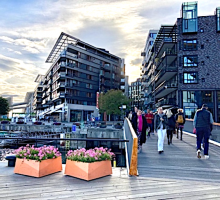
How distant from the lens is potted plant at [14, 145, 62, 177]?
22.0 ft

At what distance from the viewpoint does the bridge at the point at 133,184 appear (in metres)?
5.15

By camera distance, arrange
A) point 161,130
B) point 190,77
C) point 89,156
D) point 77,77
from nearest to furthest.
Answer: point 89,156 → point 161,130 → point 190,77 → point 77,77

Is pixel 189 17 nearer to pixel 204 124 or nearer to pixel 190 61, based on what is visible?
pixel 190 61

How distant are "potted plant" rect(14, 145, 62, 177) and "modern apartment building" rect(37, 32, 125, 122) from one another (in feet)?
167

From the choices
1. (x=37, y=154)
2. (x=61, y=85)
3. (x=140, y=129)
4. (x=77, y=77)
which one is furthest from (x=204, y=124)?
(x=77, y=77)

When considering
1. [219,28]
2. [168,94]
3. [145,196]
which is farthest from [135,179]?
[168,94]

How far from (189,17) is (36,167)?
1693 inches

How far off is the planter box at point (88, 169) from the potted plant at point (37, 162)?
59 cm

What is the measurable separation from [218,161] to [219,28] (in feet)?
131

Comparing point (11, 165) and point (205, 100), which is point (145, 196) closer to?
point (11, 165)

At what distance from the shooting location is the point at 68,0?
12.9 metres

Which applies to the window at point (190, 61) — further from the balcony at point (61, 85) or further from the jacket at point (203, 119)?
the jacket at point (203, 119)

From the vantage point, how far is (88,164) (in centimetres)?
637

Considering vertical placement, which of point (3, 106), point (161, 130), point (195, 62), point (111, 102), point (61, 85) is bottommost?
point (161, 130)
